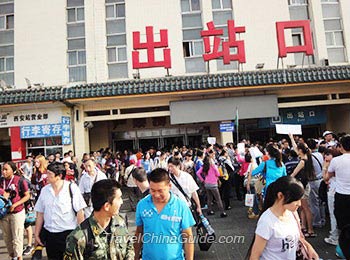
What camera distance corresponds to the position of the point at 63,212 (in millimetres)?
3531

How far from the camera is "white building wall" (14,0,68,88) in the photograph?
1390 cm

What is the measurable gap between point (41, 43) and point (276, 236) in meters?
14.8

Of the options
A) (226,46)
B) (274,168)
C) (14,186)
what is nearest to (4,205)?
(14,186)

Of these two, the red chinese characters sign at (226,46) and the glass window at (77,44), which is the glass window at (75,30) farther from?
the red chinese characters sign at (226,46)

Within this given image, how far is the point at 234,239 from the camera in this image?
18.1ft

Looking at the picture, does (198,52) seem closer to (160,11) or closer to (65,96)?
(160,11)

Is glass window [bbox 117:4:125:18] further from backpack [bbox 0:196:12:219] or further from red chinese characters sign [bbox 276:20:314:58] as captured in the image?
backpack [bbox 0:196:12:219]

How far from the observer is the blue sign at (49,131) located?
1248cm

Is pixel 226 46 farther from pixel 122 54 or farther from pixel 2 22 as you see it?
pixel 2 22

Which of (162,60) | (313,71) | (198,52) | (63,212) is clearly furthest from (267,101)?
(63,212)

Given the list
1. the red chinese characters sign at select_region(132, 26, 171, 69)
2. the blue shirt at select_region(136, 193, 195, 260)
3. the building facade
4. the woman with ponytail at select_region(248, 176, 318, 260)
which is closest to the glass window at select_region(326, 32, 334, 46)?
the building facade

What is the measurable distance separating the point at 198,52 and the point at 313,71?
17.6 ft

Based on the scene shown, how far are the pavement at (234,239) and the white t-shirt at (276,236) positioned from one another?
2563 mm

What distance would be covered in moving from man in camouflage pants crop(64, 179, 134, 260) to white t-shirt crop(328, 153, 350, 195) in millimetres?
3187
